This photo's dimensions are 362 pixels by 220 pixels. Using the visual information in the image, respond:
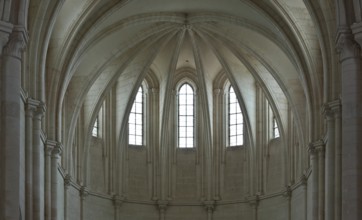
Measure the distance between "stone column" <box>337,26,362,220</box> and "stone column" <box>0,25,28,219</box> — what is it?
1096 centimetres

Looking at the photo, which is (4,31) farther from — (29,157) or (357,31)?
(357,31)

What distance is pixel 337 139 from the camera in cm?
4734

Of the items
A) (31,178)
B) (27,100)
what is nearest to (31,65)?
(27,100)

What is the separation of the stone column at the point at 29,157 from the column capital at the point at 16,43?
22.2ft

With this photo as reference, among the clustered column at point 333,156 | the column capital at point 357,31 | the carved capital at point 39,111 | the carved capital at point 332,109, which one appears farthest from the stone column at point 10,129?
the carved capital at point 332,109

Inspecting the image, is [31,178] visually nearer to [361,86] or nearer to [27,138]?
[27,138]

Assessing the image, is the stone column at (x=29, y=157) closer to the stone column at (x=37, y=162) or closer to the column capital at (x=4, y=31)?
the stone column at (x=37, y=162)

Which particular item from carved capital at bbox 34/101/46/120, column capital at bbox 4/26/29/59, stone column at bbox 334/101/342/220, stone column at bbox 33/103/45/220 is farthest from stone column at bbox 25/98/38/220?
stone column at bbox 334/101/342/220

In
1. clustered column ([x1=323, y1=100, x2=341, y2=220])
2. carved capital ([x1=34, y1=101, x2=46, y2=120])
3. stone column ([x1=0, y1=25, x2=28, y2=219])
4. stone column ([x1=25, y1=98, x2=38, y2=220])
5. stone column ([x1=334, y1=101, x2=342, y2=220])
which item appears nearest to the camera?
stone column ([x1=0, y1=25, x2=28, y2=219])

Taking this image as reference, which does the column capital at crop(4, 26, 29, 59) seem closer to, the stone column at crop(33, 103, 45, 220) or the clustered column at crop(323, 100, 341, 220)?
the stone column at crop(33, 103, 45, 220)

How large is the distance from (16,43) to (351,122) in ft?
38.2

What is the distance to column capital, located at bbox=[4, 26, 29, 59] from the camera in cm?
4131

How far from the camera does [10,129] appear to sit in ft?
134

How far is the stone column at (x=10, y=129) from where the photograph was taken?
132 feet
